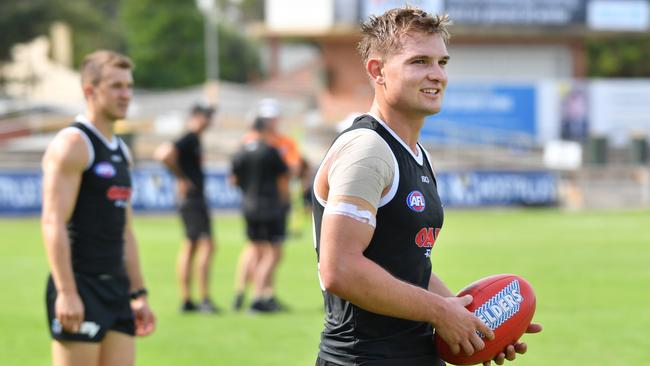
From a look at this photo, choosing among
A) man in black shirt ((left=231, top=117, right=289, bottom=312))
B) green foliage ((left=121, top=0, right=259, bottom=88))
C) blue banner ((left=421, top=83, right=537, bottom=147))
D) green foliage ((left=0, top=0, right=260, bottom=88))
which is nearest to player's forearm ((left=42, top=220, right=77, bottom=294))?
man in black shirt ((left=231, top=117, right=289, bottom=312))

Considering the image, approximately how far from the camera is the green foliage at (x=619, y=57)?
53219 millimetres

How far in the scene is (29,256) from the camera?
56.2ft

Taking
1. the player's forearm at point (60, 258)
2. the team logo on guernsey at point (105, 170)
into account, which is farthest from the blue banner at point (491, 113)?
the player's forearm at point (60, 258)

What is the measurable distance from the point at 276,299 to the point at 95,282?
6.22m

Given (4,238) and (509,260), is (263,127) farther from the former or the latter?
(4,238)

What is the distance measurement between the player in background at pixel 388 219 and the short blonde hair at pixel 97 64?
2.16 m

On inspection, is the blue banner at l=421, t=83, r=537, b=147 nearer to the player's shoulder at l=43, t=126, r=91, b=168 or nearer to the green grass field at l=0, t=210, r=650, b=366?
the green grass field at l=0, t=210, r=650, b=366

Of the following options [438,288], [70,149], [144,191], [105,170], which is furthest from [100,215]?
[144,191]

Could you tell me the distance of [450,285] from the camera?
1257 centimetres

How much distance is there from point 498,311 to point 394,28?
110 cm

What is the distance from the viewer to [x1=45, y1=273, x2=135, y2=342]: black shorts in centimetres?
520

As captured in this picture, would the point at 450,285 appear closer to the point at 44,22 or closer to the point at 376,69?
the point at 376,69

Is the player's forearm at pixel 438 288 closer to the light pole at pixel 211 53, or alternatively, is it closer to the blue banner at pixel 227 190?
the blue banner at pixel 227 190

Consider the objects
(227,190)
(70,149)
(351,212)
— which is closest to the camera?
(351,212)
